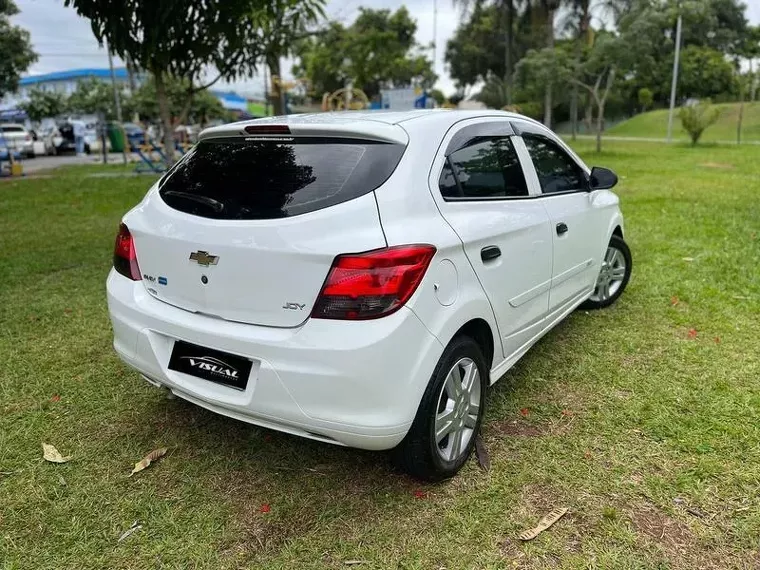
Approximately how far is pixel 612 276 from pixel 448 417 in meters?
2.81

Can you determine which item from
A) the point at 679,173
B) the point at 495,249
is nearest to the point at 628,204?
the point at 679,173

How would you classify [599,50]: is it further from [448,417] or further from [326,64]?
[326,64]

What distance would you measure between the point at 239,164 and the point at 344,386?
113 cm

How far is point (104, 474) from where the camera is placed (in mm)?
2781

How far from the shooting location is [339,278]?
7.27 feet

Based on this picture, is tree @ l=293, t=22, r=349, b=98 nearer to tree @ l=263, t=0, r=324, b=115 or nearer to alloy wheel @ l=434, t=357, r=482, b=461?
tree @ l=263, t=0, r=324, b=115

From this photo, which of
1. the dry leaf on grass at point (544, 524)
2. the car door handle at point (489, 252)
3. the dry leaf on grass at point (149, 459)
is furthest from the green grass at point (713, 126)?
the dry leaf on grass at point (149, 459)

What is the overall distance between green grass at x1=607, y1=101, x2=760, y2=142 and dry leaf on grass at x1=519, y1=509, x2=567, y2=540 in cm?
3102

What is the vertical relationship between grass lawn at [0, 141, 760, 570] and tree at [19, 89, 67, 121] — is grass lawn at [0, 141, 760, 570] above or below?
below

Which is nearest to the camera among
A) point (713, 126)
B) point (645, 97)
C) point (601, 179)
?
point (601, 179)

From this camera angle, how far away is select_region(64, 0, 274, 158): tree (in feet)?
22.4

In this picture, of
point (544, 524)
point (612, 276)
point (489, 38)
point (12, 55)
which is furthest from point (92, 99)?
point (544, 524)

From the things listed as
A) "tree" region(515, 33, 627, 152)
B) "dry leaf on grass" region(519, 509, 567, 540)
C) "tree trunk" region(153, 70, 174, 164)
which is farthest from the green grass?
"dry leaf on grass" region(519, 509, 567, 540)

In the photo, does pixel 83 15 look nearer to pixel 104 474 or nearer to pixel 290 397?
pixel 104 474
